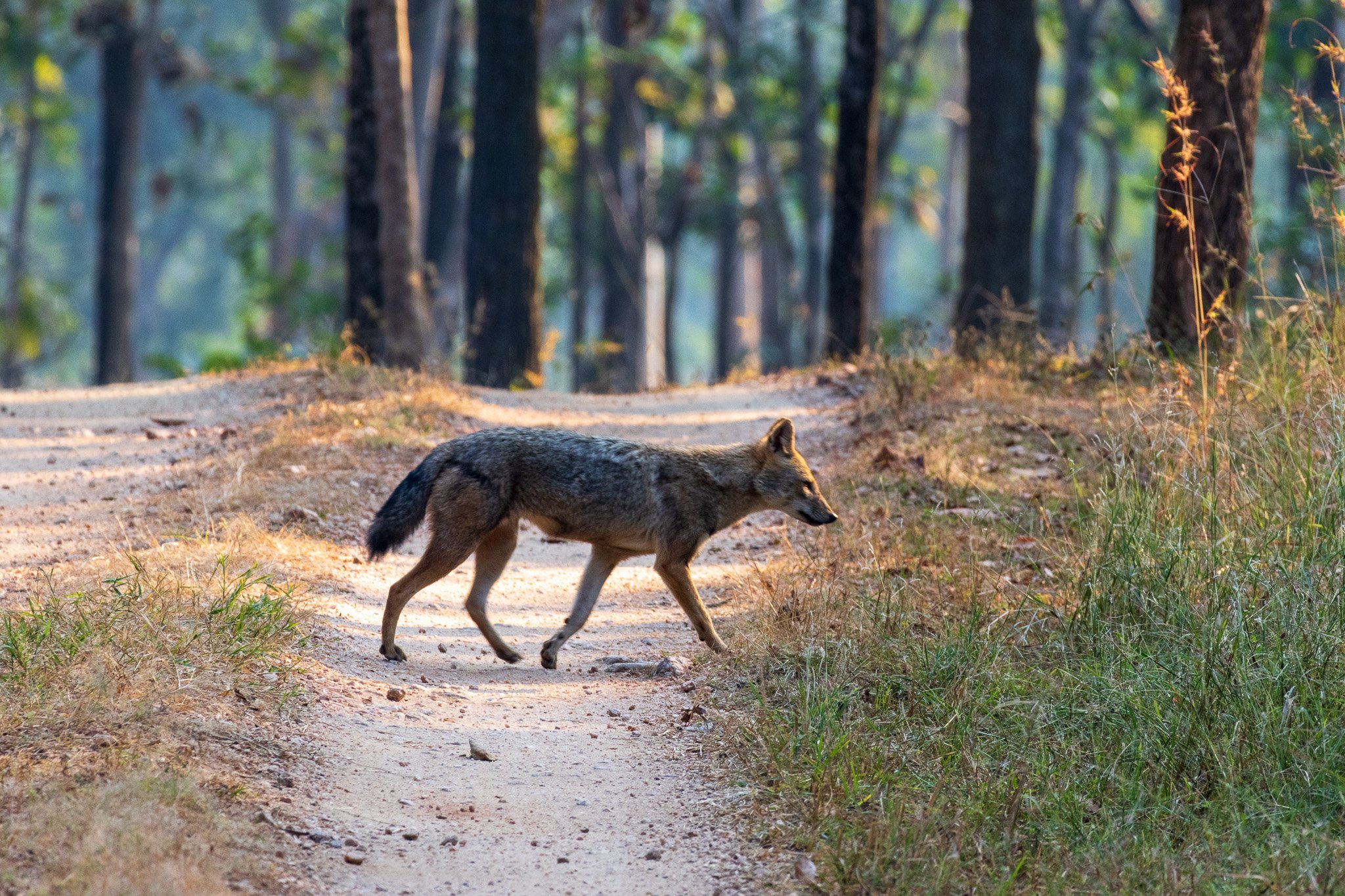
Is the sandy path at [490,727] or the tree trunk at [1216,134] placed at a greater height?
the tree trunk at [1216,134]

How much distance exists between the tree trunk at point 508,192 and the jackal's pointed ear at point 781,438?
10.2m

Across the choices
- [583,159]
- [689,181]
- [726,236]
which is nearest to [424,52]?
[583,159]

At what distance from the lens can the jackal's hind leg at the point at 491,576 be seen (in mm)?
7531

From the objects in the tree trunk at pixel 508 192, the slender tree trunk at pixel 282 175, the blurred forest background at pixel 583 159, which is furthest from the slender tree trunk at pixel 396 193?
the slender tree trunk at pixel 282 175

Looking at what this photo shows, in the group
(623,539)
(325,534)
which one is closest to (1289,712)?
(623,539)

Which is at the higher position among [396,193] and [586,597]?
[396,193]

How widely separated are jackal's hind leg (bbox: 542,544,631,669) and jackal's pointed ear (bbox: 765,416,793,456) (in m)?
1.10

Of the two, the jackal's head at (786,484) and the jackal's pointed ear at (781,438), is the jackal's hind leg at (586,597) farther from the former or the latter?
the jackal's pointed ear at (781,438)

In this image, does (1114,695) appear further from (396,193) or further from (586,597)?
(396,193)

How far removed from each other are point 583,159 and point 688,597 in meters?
22.5

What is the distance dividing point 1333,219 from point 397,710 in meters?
5.42

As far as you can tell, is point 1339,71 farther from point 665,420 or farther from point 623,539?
point 623,539

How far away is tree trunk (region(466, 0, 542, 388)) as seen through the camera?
18.1m

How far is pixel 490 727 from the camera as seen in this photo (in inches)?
253
